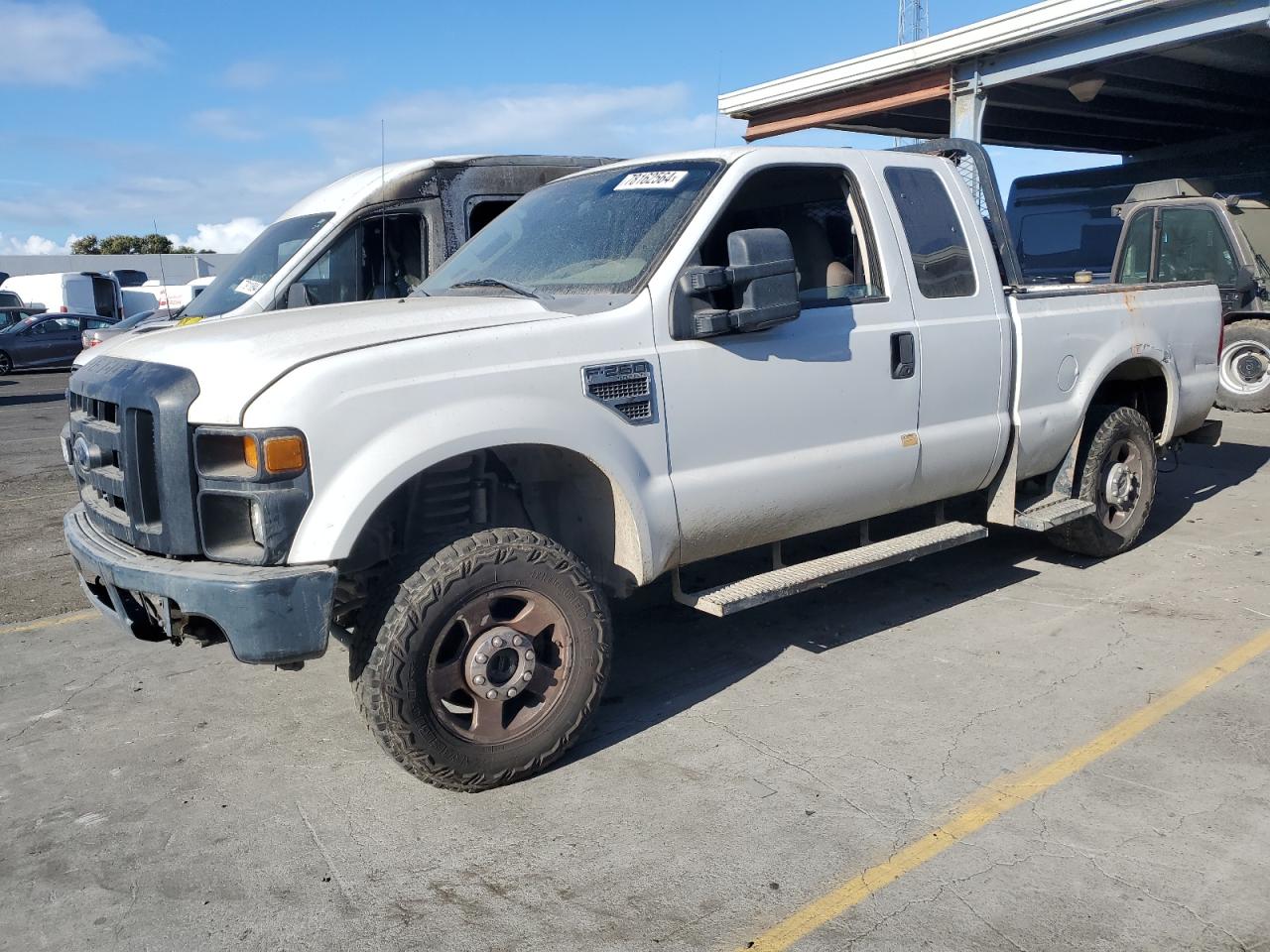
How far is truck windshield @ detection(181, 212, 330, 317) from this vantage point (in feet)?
26.1

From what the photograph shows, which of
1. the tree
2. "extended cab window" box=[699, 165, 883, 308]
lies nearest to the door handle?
"extended cab window" box=[699, 165, 883, 308]

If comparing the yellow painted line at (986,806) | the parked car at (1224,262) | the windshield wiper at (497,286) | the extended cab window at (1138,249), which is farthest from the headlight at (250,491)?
the extended cab window at (1138,249)

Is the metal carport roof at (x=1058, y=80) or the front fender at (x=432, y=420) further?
the metal carport roof at (x=1058, y=80)

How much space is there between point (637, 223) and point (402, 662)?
6.48ft

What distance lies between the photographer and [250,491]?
3279mm

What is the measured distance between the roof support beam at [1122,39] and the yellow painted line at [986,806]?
9.33 m

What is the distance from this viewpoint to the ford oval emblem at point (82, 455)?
12.5 feet

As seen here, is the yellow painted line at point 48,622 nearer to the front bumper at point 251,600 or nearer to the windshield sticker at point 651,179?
the front bumper at point 251,600

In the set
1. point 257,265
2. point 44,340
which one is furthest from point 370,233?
point 44,340

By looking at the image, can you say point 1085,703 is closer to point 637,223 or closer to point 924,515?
point 924,515

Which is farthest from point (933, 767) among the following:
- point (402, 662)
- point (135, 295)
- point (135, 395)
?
point (135, 295)

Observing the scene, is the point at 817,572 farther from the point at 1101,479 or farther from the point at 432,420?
the point at 1101,479

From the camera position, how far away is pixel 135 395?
349 centimetres

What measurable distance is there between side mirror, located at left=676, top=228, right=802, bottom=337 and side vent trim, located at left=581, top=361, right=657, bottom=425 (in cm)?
25
